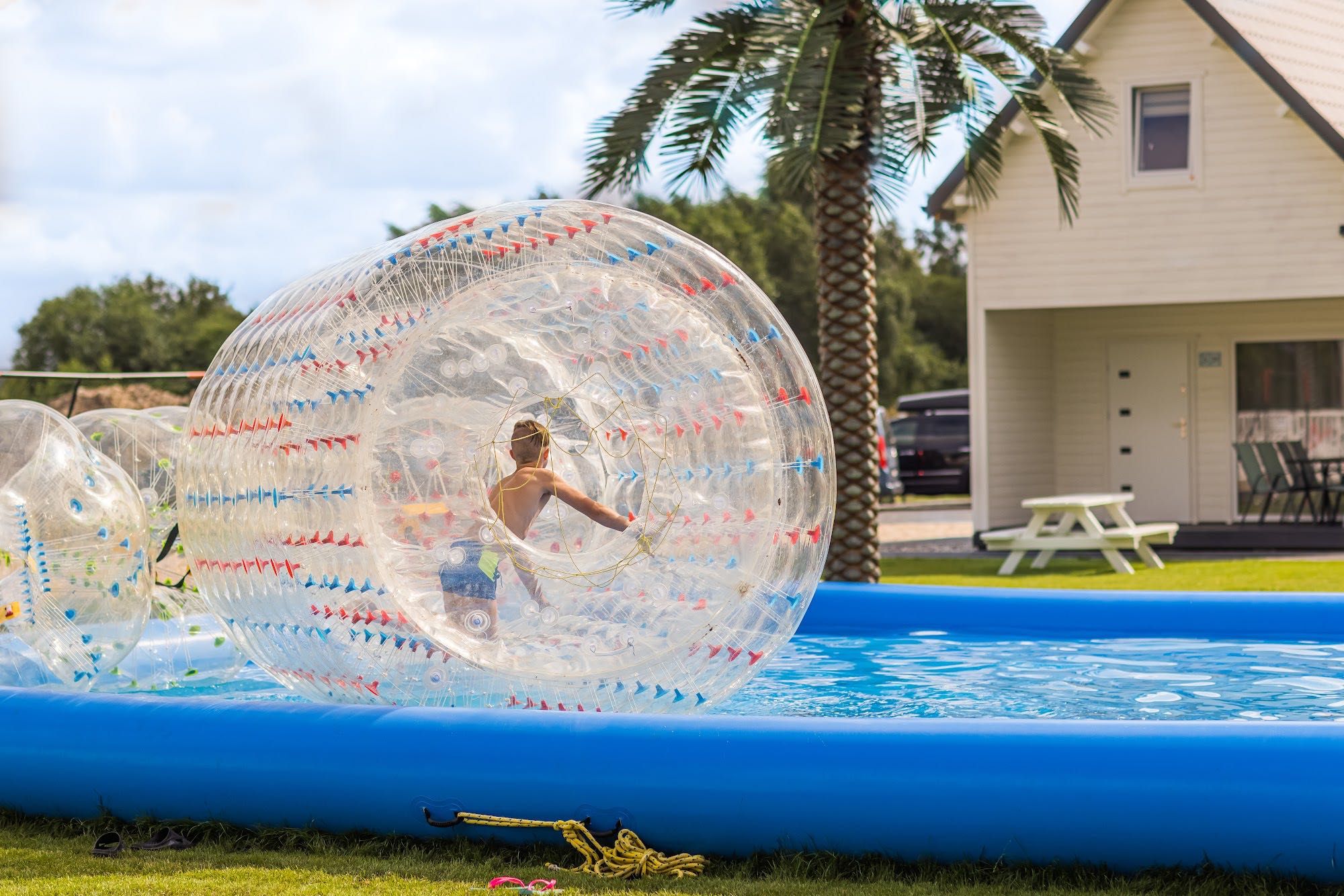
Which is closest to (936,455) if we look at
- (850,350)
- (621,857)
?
(850,350)

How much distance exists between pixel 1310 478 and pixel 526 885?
15.7 m

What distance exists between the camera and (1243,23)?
687 inches

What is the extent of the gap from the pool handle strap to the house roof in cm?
1091

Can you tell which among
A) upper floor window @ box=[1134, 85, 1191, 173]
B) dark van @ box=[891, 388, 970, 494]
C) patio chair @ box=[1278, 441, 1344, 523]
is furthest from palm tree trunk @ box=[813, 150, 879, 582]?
dark van @ box=[891, 388, 970, 494]

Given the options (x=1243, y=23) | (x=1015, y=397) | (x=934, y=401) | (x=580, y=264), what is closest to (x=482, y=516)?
(x=580, y=264)

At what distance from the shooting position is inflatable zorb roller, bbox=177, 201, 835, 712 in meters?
6.26

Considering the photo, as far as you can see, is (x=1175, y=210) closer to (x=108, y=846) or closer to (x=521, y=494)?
(x=521, y=494)

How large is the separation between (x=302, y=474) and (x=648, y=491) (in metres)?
1.53

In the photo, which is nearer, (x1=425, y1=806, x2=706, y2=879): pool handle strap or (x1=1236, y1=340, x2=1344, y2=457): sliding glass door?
(x1=425, y1=806, x2=706, y2=879): pool handle strap

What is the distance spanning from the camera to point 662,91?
12211 millimetres

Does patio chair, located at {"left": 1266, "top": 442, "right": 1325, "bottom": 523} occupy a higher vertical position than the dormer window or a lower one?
lower

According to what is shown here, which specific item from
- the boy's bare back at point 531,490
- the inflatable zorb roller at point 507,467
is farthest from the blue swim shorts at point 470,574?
the boy's bare back at point 531,490

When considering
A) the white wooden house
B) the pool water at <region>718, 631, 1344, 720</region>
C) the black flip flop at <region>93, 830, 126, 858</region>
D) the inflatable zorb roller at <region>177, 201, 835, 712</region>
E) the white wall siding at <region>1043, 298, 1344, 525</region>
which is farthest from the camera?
the white wall siding at <region>1043, 298, 1344, 525</region>

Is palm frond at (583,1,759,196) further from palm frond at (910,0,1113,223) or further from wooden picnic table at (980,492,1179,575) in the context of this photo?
wooden picnic table at (980,492,1179,575)
